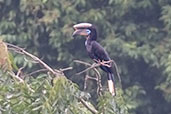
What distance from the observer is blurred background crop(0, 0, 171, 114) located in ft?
26.1

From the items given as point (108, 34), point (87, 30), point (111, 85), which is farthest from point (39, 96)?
point (108, 34)

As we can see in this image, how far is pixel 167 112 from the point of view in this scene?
8.78 metres

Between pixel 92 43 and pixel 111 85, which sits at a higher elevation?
pixel 111 85

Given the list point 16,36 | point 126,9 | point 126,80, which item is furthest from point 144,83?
point 16,36

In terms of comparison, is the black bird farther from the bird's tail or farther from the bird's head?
the bird's tail

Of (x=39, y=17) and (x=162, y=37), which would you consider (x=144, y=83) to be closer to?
(x=162, y=37)

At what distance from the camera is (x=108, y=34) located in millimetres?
8164

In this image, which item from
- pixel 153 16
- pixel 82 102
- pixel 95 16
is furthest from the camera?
pixel 153 16

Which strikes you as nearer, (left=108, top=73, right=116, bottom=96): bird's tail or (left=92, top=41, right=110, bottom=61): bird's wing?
(left=108, top=73, right=116, bottom=96): bird's tail

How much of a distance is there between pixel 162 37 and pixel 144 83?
1.99 ft

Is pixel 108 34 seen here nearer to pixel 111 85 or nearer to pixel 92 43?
pixel 92 43

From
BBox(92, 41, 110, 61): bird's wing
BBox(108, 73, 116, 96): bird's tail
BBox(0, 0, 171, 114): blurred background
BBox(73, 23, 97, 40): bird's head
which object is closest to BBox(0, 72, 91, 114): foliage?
BBox(108, 73, 116, 96): bird's tail

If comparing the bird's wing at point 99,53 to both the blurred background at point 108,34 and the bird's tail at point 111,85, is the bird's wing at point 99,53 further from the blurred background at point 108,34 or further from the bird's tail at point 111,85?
the blurred background at point 108,34

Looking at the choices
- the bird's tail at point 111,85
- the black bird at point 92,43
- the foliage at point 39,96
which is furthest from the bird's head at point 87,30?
the foliage at point 39,96
